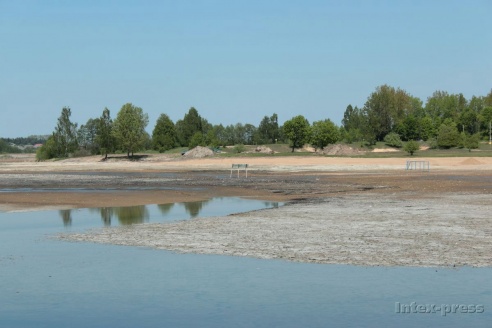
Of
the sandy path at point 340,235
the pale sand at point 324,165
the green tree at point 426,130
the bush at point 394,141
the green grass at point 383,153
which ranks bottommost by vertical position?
the pale sand at point 324,165

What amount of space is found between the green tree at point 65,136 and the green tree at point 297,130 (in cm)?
4763

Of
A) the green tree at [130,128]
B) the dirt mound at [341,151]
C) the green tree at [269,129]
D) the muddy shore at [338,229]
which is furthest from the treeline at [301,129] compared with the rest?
the muddy shore at [338,229]

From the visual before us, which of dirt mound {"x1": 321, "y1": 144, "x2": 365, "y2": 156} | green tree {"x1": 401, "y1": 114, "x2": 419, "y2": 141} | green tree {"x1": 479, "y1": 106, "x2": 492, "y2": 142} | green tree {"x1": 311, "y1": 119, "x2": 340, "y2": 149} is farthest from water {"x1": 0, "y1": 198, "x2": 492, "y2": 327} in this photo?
green tree {"x1": 479, "y1": 106, "x2": 492, "y2": 142}

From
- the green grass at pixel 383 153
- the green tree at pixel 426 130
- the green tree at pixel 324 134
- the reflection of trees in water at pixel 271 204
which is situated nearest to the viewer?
the reflection of trees in water at pixel 271 204

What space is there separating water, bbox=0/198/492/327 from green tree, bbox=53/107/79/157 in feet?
439

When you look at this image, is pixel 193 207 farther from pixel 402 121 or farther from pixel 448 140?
pixel 402 121

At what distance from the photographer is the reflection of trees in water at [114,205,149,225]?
Answer: 25845 millimetres

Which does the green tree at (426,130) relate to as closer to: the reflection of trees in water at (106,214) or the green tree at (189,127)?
the green tree at (189,127)

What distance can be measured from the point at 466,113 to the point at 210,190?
11994 centimetres

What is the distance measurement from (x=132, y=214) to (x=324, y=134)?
11617 centimetres

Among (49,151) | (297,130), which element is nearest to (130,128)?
(49,151)

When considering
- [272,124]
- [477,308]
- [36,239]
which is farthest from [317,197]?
→ [272,124]

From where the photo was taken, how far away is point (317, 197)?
116ft

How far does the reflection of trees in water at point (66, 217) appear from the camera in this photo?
25203 millimetres
